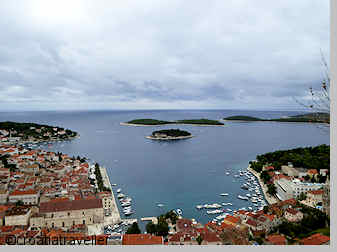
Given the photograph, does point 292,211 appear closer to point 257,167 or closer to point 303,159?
point 257,167

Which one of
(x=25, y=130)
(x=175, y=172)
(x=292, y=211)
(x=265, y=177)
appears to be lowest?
(x=175, y=172)

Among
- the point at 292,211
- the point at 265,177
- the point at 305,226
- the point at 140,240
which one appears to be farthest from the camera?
the point at 265,177

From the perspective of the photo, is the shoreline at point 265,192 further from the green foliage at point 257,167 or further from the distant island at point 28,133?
Result: the distant island at point 28,133

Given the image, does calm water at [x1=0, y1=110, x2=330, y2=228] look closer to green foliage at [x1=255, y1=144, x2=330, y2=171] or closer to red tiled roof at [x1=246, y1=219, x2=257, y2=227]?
green foliage at [x1=255, y1=144, x2=330, y2=171]

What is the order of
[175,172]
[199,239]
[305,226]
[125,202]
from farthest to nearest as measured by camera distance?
1. [175,172]
2. [125,202]
3. [305,226]
4. [199,239]

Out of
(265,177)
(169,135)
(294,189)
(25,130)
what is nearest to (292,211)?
(294,189)

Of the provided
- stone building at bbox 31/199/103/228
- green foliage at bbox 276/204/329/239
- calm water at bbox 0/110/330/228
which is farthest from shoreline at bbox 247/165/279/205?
stone building at bbox 31/199/103/228

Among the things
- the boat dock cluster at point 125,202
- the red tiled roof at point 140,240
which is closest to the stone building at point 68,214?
the boat dock cluster at point 125,202

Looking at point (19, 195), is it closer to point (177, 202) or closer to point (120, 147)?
point (177, 202)
